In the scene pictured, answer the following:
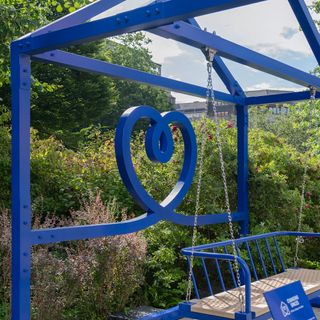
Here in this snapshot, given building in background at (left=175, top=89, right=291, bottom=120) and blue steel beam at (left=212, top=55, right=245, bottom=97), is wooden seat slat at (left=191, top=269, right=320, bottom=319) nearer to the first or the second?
building in background at (left=175, top=89, right=291, bottom=120)

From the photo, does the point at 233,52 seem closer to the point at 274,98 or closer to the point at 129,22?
the point at 129,22

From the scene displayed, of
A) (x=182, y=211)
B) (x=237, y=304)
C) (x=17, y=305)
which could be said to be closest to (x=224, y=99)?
(x=182, y=211)

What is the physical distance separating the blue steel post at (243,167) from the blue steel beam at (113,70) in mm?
749

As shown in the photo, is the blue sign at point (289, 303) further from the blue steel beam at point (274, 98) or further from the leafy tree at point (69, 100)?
the leafy tree at point (69, 100)

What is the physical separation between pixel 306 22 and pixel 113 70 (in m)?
1.81

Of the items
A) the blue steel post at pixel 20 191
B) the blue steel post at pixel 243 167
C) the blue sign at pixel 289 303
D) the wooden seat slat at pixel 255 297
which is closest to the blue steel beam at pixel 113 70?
the blue steel post at pixel 20 191

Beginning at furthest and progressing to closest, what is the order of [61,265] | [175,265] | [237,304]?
[175,265] → [61,265] → [237,304]

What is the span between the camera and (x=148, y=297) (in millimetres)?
5469

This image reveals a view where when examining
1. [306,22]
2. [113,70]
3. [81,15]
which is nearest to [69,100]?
[306,22]

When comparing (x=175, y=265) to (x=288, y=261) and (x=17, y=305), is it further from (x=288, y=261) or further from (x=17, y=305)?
(x=17, y=305)

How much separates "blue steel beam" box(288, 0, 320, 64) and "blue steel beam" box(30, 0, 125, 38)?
2036mm

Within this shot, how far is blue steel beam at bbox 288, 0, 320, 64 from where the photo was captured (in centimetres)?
455

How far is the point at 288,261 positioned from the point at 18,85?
14.6ft

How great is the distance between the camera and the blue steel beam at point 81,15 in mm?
3043
